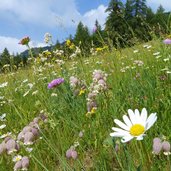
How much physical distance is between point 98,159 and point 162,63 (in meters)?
2.30

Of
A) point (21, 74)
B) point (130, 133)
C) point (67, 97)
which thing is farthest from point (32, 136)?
point (21, 74)

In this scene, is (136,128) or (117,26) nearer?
(136,128)

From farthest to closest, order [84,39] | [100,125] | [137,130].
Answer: [84,39] → [100,125] → [137,130]

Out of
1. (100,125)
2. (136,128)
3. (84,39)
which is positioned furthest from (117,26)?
(136,128)

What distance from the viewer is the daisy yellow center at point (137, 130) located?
1.09 metres

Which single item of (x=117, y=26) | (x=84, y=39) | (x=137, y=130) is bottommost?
(x=84, y=39)

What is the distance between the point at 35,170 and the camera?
2.44m

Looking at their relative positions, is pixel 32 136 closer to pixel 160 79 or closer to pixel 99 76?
pixel 99 76

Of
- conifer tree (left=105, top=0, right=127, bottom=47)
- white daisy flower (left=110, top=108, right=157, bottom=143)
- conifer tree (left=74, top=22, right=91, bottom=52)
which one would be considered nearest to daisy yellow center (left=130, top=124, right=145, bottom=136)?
white daisy flower (left=110, top=108, right=157, bottom=143)

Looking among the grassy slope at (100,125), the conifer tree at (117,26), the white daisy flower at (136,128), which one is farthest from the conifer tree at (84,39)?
the white daisy flower at (136,128)

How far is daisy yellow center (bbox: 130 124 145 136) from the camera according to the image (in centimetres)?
109

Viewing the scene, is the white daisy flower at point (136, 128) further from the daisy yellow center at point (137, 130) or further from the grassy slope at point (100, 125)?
the grassy slope at point (100, 125)

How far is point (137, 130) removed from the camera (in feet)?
3.63

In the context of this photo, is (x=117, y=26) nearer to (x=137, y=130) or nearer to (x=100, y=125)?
(x=100, y=125)
